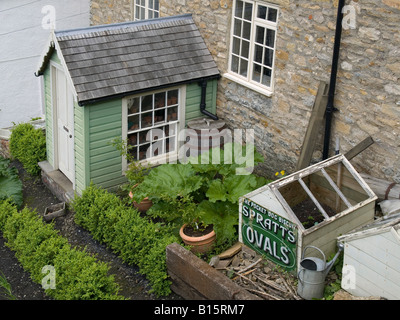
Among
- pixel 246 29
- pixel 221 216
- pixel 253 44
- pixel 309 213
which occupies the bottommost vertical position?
pixel 221 216

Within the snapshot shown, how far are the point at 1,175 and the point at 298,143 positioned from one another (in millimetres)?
5340

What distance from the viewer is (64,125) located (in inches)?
418

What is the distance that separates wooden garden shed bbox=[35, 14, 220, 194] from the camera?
9.62 m

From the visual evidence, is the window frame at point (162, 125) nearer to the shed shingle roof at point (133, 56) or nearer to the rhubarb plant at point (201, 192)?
the shed shingle roof at point (133, 56)

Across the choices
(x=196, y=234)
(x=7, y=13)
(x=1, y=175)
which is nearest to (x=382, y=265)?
(x=196, y=234)

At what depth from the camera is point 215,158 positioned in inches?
369

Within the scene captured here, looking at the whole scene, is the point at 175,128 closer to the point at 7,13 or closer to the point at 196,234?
the point at 196,234

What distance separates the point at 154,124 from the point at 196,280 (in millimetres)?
3606

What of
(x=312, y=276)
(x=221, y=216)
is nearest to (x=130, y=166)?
(x=221, y=216)

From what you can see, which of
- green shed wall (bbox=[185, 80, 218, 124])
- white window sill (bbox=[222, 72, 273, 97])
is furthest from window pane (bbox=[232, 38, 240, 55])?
green shed wall (bbox=[185, 80, 218, 124])

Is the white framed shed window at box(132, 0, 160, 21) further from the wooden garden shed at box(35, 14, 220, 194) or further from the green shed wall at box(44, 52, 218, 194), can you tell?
the green shed wall at box(44, 52, 218, 194)

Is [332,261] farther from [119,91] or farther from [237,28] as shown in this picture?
[237,28]

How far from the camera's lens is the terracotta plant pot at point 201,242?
8586 millimetres

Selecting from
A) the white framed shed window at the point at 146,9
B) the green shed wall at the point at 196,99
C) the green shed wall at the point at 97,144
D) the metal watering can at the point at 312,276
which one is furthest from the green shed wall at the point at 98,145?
the metal watering can at the point at 312,276
